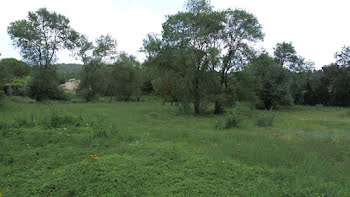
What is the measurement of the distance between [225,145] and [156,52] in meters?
14.4

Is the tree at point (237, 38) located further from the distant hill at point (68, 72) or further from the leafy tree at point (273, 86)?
the distant hill at point (68, 72)

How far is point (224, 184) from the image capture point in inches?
169

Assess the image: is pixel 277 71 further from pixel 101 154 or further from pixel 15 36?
pixel 15 36

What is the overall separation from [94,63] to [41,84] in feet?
32.7

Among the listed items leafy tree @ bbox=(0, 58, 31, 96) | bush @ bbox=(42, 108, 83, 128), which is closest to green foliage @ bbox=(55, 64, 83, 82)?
leafy tree @ bbox=(0, 58, 31, 96)

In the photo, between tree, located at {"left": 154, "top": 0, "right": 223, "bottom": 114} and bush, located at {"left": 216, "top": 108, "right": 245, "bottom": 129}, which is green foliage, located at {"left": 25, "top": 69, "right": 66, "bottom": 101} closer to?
tree, located at {"left": 154, "top": 0, "right": 223, "bottom": 114}

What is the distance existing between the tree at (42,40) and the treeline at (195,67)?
0.11m

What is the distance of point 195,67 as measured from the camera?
18891 millimetres

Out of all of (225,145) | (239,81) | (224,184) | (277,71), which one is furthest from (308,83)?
(224,184)

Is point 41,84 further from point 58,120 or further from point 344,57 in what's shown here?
point 344,57

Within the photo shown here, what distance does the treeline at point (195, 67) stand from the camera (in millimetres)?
19234

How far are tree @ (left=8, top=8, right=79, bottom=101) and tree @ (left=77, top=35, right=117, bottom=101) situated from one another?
4090mm

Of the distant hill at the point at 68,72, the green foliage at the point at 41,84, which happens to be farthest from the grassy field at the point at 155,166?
the distant hill at the point at 68,72

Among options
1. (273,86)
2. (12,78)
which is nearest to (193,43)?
(273,86)
